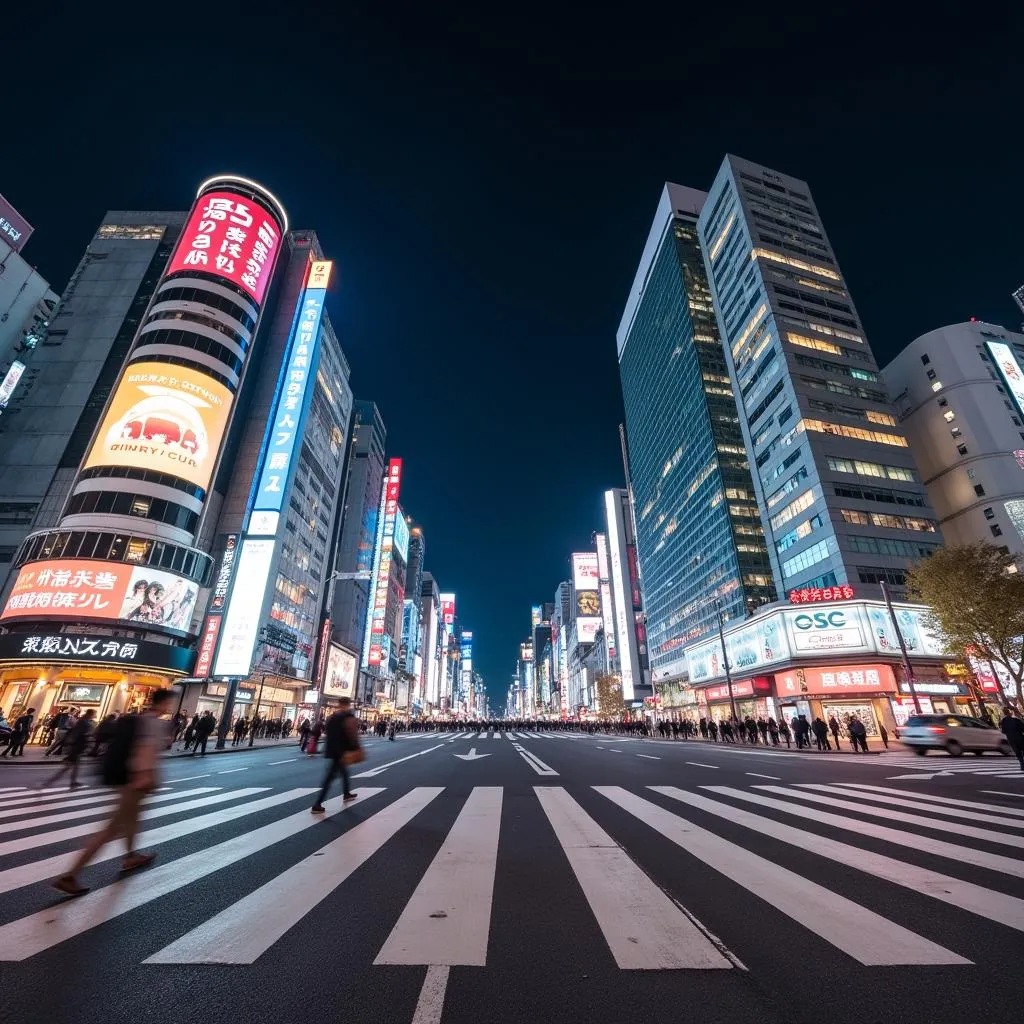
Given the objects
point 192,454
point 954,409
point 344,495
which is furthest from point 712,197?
point 192,454

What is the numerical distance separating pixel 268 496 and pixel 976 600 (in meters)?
50.5

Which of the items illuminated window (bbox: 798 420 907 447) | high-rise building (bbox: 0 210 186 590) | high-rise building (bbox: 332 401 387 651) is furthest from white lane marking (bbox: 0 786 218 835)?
high-rise building (bbox: 332 401 387 651)

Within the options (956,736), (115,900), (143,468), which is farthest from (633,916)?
(143,468)

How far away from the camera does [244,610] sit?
40938 mm

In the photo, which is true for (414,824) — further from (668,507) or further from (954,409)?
(668,507)

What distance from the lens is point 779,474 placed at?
56938 mm

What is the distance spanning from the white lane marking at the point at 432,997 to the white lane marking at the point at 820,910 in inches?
101

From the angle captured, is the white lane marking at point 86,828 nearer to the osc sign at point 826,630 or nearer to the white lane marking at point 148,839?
the white lane marking at point 148,839

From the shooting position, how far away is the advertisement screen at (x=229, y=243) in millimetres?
44156

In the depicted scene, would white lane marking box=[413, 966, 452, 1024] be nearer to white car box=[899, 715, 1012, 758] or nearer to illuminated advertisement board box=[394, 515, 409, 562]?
white car box=[899, 715, 1012, 758]

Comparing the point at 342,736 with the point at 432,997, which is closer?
the point at 432,997

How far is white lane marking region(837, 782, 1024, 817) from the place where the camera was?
8219 millimetres

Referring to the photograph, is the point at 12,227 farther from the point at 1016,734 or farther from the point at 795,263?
the point at 795,263

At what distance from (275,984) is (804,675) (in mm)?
46216
